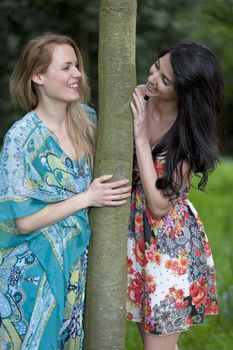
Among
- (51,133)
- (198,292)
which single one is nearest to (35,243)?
(51,133)

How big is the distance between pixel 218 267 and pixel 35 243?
374cm

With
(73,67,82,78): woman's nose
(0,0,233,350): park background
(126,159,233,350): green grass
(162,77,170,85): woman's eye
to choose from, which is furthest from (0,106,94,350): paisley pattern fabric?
(0,0,233,350): park background

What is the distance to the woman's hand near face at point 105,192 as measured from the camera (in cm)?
319

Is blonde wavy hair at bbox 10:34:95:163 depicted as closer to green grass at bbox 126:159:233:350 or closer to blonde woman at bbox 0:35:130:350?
blonde woman at bbox 0:35:130:350

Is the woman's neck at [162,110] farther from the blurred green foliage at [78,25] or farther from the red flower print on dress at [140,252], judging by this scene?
the blurred green foliage at [78,25]

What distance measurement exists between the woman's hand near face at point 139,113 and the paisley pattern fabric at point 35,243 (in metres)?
0.30

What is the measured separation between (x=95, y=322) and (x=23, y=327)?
0.29 meters

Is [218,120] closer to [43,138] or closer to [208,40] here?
[43,138]

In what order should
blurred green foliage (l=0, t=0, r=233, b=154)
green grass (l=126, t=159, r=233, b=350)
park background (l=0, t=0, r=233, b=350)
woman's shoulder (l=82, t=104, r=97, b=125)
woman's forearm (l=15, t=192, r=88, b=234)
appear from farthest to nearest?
blurred green foliage (l=0, t=0, r=233, b=154), park background (l=0, t=0, r=233, b=350), green grass (l=126, t=159, r=233, b=350), woman's shoulder (l=82, t=104, r=97, b=125), woman's forearm (l=15, t=192, r=88, b=234)

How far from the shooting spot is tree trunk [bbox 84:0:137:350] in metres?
3.18

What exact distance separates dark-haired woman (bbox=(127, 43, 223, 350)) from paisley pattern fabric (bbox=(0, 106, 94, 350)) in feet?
0.94

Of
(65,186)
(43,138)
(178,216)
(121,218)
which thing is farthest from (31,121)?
(178,216)

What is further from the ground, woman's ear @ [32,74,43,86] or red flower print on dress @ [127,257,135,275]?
woman's ear @ [32,74,43,86]

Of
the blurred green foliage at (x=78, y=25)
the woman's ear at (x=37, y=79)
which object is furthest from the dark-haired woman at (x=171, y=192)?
the blurred green foliage at (x=78, y=25)
